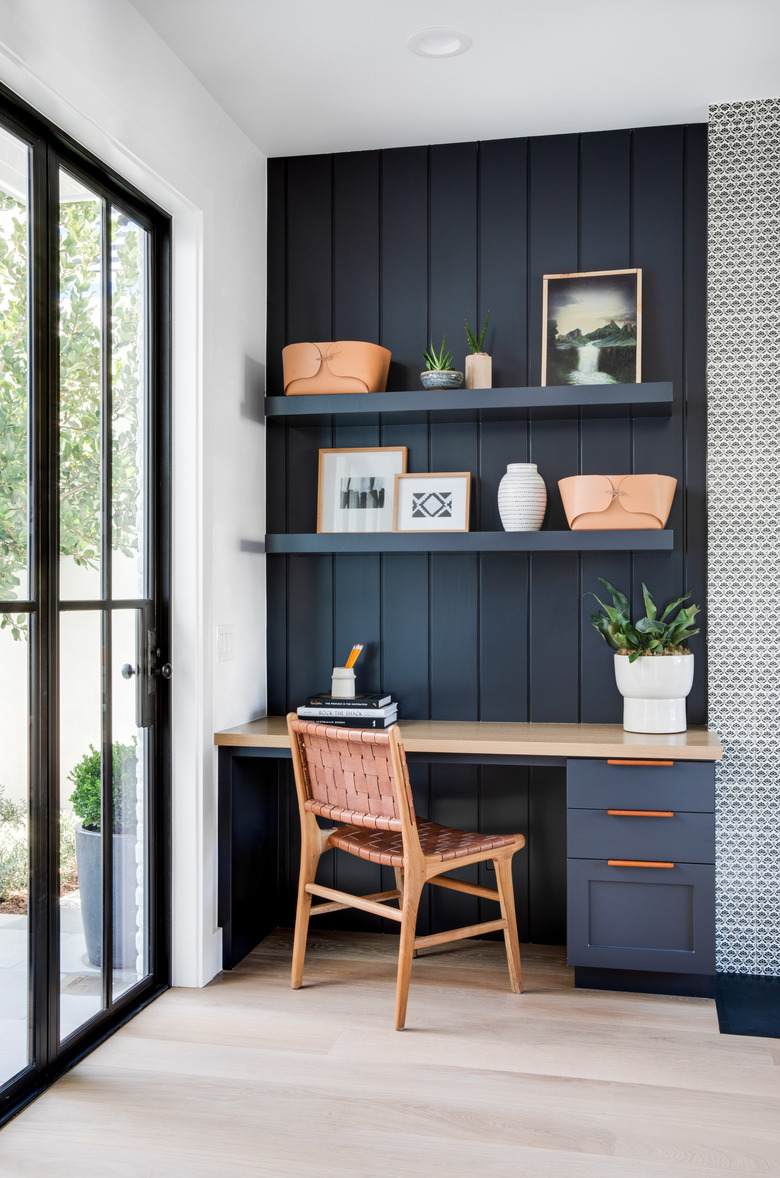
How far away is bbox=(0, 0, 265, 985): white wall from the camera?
7.50ft

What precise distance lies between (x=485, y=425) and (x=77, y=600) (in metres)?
1.50

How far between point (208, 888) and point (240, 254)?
6.62 feet

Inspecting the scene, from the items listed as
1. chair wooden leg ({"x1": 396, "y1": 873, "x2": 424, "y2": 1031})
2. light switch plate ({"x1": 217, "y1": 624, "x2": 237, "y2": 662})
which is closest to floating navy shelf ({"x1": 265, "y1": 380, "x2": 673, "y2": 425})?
light switch plate ({"x1": 217, "y1": 624, "x2": 237, "y2": 662})

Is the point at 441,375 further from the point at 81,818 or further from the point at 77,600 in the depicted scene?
the point at 81,818

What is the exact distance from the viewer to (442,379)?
9.79ft

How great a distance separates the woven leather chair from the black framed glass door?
0.43 m

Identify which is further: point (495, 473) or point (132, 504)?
point (495, 473)

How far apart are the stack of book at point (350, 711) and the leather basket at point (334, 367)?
1.00 m

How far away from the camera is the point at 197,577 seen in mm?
2748

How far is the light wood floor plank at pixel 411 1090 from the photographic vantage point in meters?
1.90

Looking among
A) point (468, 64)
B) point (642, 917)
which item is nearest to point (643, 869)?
point (642, 917)

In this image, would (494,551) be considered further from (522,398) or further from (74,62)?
(74,62)

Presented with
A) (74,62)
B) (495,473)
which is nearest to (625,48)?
(495,473)

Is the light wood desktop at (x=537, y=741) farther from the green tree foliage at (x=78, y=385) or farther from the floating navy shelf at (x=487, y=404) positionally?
the floating navy shelf at (x=487, y=404)
